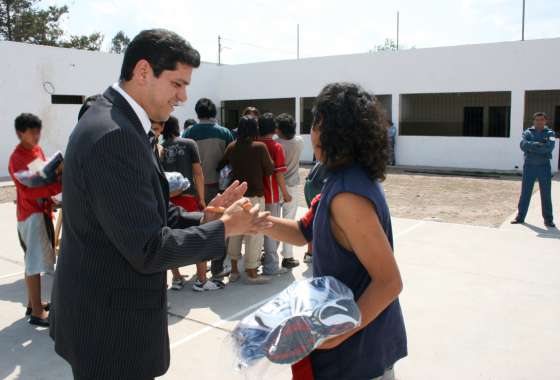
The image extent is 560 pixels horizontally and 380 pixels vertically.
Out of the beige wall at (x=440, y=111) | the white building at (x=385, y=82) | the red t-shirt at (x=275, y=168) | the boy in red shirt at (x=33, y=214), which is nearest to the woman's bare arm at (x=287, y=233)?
the boy in red shirt at (x=33, y=214)

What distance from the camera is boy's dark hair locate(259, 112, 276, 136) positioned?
5375mm

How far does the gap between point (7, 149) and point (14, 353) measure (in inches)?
558

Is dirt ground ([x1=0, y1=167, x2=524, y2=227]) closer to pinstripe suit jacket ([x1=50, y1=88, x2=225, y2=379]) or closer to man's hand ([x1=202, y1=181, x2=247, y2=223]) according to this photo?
man's hand ([x1=202, y1=181, x2=247, y2=223])

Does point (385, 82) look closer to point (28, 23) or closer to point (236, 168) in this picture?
point (236, 168)

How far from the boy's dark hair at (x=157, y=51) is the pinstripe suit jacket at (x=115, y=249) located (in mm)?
132

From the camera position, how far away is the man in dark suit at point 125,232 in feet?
4.76

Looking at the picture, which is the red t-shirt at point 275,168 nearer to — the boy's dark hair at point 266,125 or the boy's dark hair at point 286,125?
the boy's dark hair at point 266,125

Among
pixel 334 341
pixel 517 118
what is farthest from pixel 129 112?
pixel 517 118

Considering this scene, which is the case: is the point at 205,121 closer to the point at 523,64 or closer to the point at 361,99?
the point at 361,99

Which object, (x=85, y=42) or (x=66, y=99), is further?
(x=85, y=42)

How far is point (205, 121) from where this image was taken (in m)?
5.46

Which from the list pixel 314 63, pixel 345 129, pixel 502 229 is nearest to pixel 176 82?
pixel 345 129

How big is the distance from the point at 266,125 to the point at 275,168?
0.47 metres

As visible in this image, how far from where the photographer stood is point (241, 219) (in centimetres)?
174
